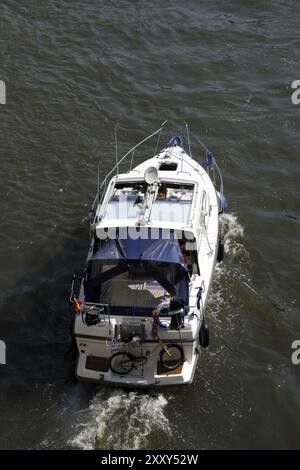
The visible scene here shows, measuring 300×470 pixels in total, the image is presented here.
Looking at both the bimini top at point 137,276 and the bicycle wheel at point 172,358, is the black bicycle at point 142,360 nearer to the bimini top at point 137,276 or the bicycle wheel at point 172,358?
the bicycle wheel at point 172,358

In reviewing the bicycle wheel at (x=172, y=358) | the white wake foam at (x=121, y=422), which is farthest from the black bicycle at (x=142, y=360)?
the white wake foam at (x=121, y=422)

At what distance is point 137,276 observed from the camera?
45.6ft

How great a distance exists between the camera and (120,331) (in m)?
13.2

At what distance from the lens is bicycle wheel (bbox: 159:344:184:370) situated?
13461 millimetres

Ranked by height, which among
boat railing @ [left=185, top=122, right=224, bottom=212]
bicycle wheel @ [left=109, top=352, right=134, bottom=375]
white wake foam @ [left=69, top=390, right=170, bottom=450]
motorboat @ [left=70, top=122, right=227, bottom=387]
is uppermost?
boat railing @ [left=185, top=122, right=224, bottom=212]

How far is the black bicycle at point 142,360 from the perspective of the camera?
1345cm

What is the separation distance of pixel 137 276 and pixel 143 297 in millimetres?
543

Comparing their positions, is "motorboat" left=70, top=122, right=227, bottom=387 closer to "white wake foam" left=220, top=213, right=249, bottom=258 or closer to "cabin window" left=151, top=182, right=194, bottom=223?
"cabin window" left=151, top=182, right=194, bottom=223

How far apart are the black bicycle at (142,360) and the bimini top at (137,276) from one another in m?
0.96

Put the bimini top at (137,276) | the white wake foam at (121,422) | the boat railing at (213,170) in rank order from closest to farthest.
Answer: the white wake foam at (121,422) → the bimini top at (137,276) → the boat railing at (213,170)

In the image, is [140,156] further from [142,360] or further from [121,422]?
[121,422]

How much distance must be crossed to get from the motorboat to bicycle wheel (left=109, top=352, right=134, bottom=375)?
2 cm

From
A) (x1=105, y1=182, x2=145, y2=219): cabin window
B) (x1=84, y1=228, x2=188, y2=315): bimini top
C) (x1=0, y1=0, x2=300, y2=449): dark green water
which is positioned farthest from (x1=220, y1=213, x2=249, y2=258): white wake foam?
(x1=84, y1=228, x2=188, y2=315): bimini top
